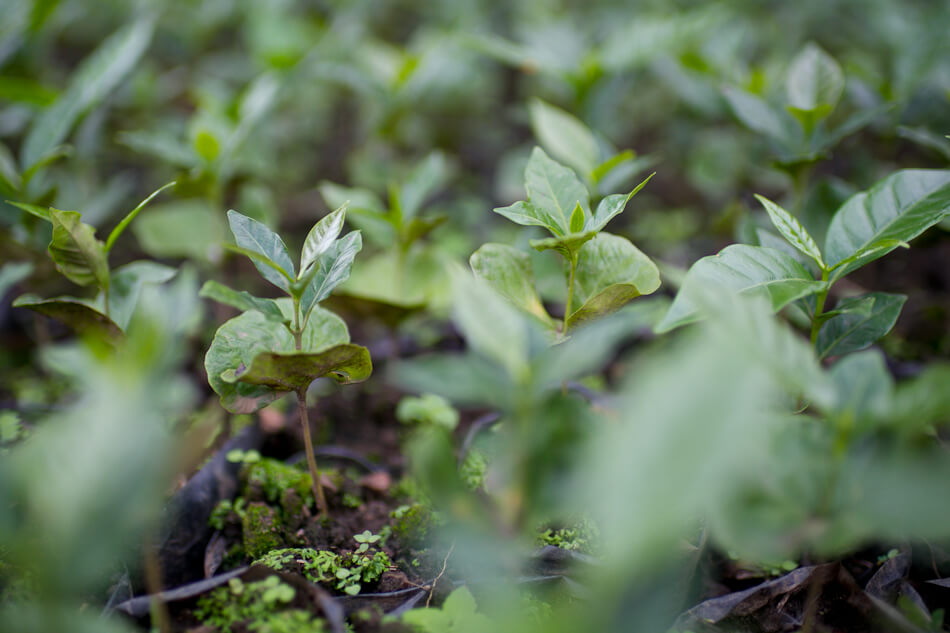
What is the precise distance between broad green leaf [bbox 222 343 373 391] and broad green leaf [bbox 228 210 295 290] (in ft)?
0.35

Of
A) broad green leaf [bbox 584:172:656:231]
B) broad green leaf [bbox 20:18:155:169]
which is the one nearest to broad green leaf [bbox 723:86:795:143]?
broad green leaf [bbox 584:172:656:231]

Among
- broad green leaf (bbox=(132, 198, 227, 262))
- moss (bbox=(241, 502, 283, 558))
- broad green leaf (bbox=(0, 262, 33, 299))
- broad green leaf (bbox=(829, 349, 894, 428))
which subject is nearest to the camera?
broad green leaf (bbox=(829, 349, 894, 428))

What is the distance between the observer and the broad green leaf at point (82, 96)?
1295 millimetres

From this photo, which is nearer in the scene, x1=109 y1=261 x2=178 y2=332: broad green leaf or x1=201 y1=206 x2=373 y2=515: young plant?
x1=201 y1=206 x2=373 y2=515: young plant

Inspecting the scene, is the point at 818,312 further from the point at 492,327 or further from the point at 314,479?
the point at 314,479

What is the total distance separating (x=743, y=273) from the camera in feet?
2.80

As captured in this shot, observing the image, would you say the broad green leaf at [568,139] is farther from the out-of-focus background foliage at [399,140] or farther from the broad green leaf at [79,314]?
the broad green leaf at [79,314]

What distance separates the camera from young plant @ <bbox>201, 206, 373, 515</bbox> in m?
0.84

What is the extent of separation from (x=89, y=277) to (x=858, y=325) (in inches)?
50.4

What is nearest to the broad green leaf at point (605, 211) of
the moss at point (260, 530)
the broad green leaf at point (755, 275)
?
the broad green leaf at point (755, 275)

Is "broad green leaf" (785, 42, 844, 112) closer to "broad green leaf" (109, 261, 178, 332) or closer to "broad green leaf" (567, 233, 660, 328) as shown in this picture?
"broad green leaf" (567, 233, 660, 328)

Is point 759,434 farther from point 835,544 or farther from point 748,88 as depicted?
point 748,88

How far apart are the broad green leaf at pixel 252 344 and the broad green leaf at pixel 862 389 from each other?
0.65 metres

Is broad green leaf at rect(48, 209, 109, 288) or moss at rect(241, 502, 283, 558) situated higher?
broad green leaf at rect(48, 209, 109, 288)
